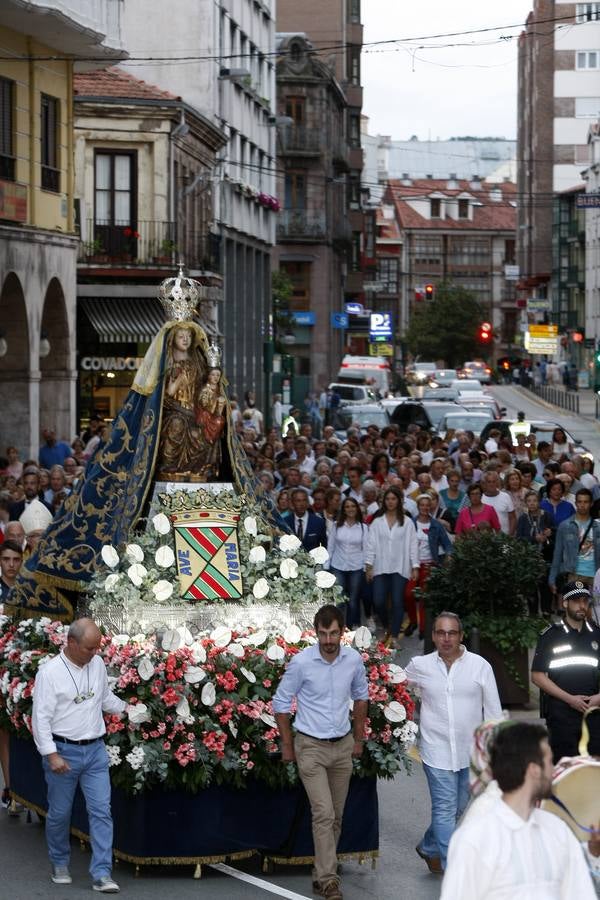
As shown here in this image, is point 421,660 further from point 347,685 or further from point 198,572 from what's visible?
point 198,572

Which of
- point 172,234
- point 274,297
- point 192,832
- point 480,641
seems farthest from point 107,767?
point 274,297

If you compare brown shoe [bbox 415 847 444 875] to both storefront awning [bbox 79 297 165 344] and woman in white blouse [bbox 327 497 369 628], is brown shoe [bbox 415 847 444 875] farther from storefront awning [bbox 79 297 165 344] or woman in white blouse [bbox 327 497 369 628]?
storefront awning [bbox 79 297 165 344]

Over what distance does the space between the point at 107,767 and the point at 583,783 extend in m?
3.99

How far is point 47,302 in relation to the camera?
111 feet

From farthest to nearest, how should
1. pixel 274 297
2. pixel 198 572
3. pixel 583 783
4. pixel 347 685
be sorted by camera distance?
1. pixel 274 297
2. pixel 198 572
3. pixel 347 685
4. pixel 583 783

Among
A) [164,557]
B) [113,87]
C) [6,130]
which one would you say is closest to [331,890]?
[164,557]

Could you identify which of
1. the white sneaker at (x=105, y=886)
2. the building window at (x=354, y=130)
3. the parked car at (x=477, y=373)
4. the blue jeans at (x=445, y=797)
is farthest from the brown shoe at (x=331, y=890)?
the building window at (x=354, y=130)

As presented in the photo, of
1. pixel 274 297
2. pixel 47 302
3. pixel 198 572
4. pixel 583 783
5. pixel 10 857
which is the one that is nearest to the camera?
pixel 583 783

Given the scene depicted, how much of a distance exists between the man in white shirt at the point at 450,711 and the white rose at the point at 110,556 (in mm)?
2372

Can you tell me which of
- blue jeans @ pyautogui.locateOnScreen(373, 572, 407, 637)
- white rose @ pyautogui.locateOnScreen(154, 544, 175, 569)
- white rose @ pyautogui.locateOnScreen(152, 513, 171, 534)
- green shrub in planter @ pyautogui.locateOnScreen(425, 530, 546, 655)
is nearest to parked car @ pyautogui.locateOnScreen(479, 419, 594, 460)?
blue jeans @ pyautogui.locateOnScreen(373, 572, 407, 637)

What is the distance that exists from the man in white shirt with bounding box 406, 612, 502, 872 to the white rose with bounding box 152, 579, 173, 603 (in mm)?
2001

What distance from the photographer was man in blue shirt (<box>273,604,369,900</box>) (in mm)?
10164

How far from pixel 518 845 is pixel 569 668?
4.98 meters

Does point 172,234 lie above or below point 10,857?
above
